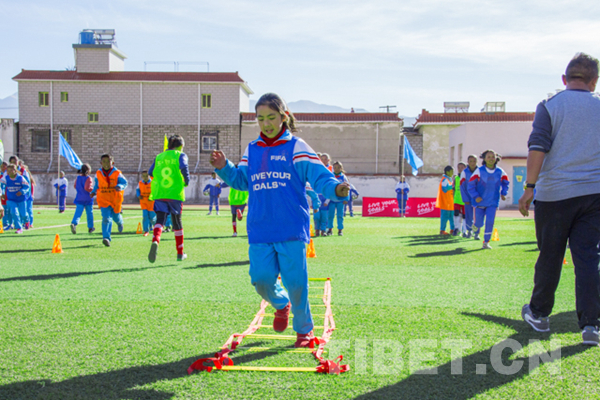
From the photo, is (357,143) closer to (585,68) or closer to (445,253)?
(445,253)

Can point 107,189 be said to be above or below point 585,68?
below

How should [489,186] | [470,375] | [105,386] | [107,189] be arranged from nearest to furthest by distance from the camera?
[105,386]
[470,375]
[489,186]
[107,189]

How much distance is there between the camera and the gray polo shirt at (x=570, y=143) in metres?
4.20

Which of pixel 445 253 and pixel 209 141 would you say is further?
pixel 209 141

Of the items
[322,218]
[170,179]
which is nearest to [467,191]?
[322,218]

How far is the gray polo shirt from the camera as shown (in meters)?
4.20

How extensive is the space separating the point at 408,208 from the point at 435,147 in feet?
73.2

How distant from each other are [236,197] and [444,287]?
7.80 metres

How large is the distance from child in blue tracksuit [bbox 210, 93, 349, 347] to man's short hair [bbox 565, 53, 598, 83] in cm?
238

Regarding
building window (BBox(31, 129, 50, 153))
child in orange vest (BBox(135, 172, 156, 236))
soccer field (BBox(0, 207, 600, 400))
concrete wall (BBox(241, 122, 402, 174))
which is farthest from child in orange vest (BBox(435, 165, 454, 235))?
building window (BBox(31, 129, 50, 153))

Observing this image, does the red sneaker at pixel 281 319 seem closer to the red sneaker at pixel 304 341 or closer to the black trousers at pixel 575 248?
the red sneaker at pixel 304 341

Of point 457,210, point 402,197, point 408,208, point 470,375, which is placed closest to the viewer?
point 470,375

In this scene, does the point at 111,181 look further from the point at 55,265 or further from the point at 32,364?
the point at 32,364

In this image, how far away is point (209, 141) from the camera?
1747 inches
